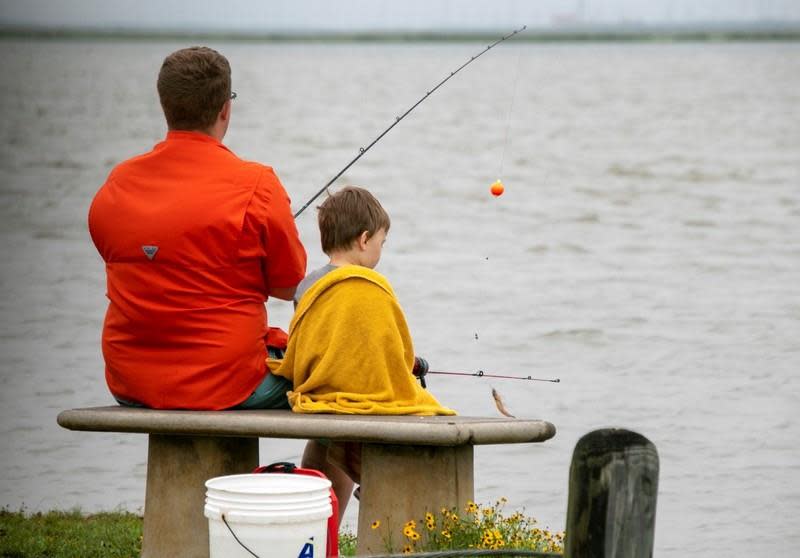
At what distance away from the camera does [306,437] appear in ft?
12.3

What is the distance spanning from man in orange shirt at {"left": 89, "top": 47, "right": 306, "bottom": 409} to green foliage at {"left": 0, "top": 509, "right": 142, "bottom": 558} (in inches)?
40.8

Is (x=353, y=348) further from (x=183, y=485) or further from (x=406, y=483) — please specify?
(x=183, y=485)

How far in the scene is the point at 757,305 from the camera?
1284 centimetres

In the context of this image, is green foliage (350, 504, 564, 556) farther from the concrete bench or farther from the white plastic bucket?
the white plastic bucket

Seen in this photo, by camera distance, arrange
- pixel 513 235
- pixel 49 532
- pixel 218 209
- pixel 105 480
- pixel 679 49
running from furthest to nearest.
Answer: pixel 679 49 < pixel 513 235 < pixel 105 480 < pixel 49 532 < pixel 218 209

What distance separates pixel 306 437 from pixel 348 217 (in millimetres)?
634

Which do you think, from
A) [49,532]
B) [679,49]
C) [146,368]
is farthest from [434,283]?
[679,49]

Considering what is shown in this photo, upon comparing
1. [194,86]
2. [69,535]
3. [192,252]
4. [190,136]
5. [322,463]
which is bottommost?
[69,535]

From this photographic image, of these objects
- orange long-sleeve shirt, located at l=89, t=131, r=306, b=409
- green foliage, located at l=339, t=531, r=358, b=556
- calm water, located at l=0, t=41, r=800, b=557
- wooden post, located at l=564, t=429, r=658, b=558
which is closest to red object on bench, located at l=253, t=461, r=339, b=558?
orange long-sleeve shirt, located at l=89, t=131, r=306, b=409

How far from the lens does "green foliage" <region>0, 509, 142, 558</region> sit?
4891 mm

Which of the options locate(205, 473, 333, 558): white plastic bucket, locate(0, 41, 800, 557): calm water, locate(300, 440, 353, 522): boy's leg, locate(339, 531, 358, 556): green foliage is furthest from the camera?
locate(0, 41, 800, 557): calm water

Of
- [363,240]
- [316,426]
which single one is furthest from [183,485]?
[363,240]

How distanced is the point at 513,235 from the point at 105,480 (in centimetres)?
1031

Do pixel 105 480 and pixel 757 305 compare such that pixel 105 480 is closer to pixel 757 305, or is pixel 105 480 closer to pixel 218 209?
pixel 218 209
